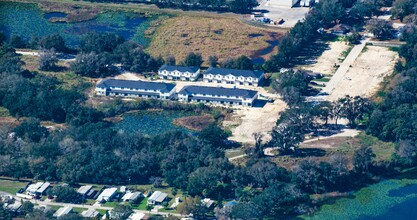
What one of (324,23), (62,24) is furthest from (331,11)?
(62,24)

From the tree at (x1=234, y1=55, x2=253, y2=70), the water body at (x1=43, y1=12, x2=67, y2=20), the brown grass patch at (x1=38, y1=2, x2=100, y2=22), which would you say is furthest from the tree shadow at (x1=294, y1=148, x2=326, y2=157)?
the water body at (x1=43, y1=12, x2=67, y2=20)

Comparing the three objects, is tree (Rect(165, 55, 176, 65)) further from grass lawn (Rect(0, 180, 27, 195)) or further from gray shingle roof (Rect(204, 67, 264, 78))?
grass lawn (Rect(0, 180, 27, 195))

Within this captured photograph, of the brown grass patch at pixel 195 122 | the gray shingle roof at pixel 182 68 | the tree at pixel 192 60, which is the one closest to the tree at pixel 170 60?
the tree at pixel 192 60

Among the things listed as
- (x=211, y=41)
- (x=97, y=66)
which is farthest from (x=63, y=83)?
(x=211, y=41)

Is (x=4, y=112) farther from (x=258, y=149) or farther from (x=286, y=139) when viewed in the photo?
(x=286, y=139)

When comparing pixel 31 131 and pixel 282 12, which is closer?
pixel 31 131

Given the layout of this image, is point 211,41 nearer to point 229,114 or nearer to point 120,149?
point 229,114
